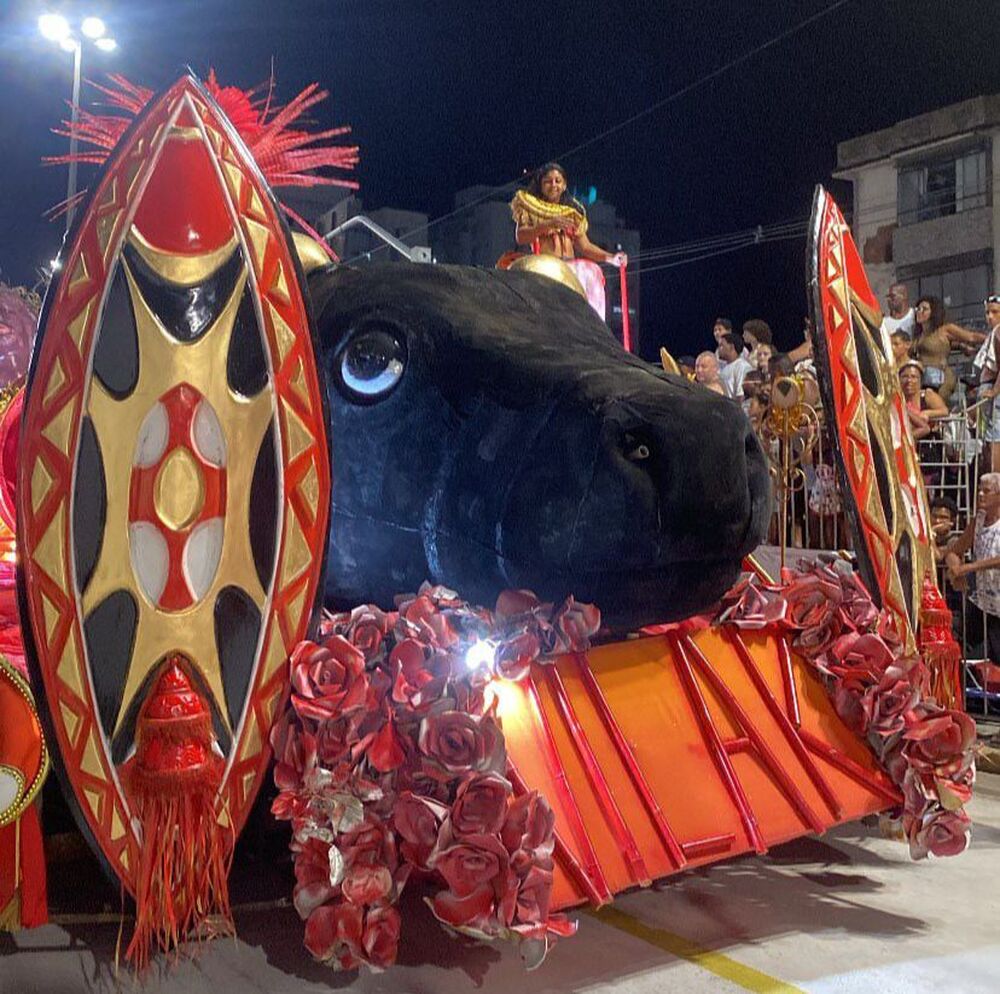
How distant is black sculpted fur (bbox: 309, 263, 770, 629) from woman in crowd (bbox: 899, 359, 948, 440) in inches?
193

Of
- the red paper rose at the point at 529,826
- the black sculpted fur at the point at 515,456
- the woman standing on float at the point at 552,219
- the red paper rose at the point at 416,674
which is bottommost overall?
the red paper rose at the point at 529,826

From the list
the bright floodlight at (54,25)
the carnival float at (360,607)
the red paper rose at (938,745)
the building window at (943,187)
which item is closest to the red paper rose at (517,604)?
the carnival float at (360,607)

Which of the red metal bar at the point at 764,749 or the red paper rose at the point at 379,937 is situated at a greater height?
the red metal bar at the point at 764,749

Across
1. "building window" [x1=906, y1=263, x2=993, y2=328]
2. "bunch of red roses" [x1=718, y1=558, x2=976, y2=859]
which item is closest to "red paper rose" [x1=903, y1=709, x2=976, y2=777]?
"bunch of red roses" [x1=718, y1=558, x2=976, y2=859]

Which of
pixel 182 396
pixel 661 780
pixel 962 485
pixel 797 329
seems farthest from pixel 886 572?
pixel 797 329

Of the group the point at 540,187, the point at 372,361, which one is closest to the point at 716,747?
the point at 372,361

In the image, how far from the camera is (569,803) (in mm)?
2590

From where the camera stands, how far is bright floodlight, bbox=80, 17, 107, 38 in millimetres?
11078

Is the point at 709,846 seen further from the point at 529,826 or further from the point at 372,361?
the point at 372,361

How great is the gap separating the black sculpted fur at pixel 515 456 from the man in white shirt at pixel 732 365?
591 centimetres

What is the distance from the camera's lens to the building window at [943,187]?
1941 centimetres

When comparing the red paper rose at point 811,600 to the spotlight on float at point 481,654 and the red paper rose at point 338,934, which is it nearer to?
the spotlight on float at point 481,654

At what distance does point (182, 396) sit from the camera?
2461 mm

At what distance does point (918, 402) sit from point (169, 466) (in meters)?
6.63
